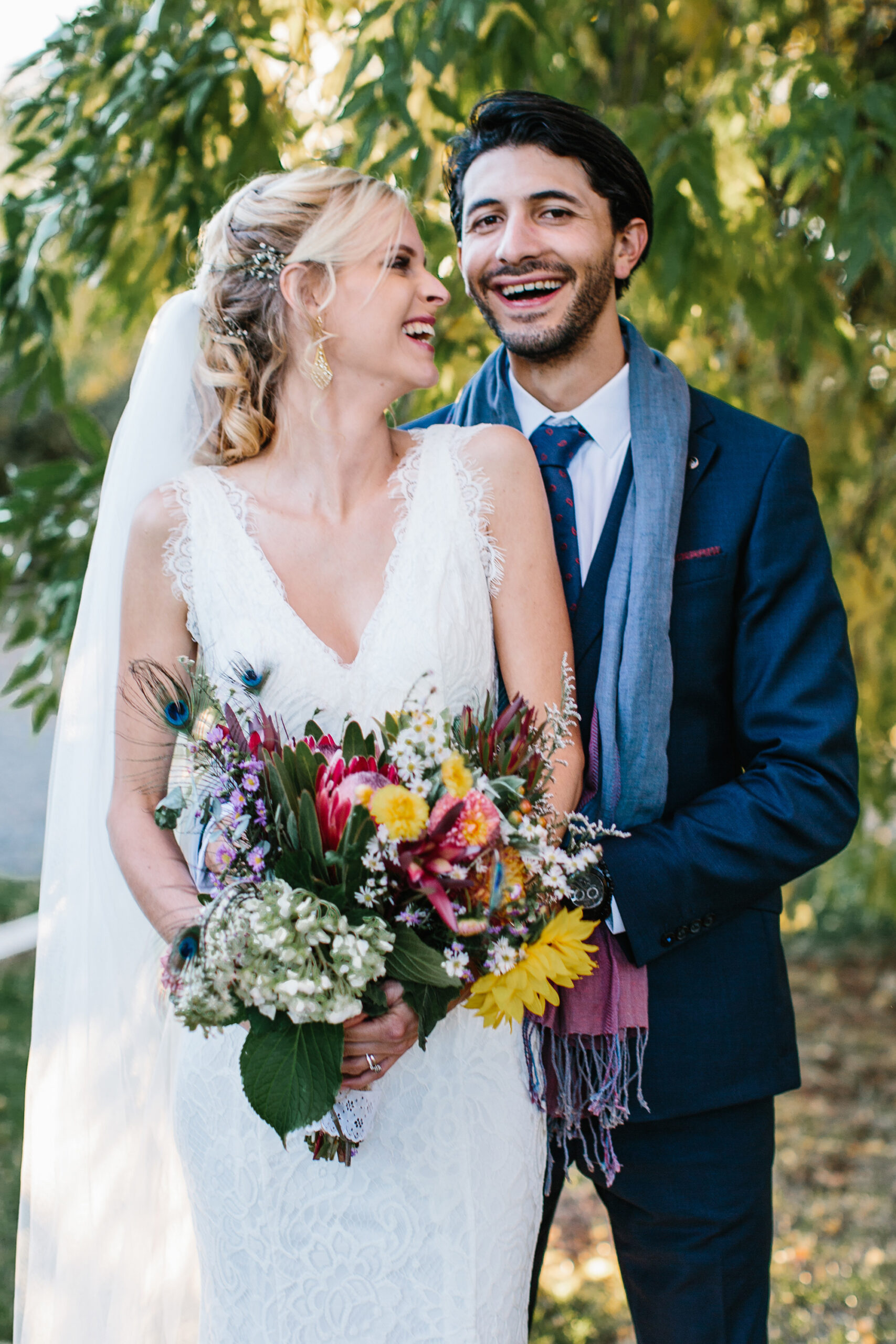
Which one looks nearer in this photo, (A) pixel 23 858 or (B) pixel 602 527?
(B) pixel 602 527

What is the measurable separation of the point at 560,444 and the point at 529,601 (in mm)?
369

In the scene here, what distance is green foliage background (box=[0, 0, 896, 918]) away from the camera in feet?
7.86

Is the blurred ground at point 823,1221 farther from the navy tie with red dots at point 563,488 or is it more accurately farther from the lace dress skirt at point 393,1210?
the navy tie with red dots at point 563,488

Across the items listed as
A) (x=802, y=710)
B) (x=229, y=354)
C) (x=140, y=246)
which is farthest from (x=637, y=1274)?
(x=140, y=246)

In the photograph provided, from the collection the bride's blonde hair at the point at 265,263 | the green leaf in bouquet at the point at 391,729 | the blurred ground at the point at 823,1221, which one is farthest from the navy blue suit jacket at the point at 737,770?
the blurred ground at the point at 823,1221

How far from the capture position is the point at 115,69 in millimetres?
2873

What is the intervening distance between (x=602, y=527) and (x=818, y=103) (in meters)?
1.02

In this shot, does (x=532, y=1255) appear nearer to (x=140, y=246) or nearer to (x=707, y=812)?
(x=707, y=812)

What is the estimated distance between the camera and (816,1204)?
390cm

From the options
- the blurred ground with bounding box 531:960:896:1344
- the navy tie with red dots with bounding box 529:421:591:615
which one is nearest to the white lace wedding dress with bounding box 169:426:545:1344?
the navy tie with red dots with bounding box 529:421:591:615

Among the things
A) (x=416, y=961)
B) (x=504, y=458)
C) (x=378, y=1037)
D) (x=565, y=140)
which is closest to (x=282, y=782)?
(x=416, y=961)

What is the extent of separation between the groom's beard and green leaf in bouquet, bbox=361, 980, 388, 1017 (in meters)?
1.19

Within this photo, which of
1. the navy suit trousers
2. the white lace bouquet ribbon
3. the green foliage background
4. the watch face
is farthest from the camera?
the green foliage background

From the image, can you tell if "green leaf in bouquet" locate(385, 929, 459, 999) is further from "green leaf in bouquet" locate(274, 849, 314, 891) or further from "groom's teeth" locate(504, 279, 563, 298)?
"groom's teeth" locate(504, 279, 563, 298)
